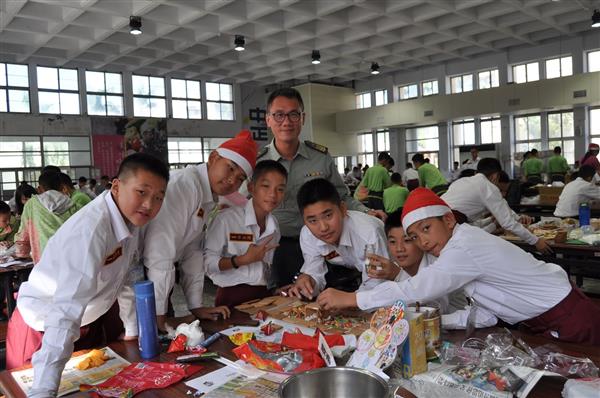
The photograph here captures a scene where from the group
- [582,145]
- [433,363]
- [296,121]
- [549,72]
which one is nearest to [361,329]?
[433,363]

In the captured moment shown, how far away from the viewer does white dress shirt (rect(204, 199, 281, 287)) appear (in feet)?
8.32

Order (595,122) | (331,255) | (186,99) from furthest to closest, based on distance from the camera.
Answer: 1. (186,99)
2. (595,122)
3. (331,255)

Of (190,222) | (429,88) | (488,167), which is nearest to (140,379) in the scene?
(190,222)

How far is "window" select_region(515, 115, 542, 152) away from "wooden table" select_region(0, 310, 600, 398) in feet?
48.1

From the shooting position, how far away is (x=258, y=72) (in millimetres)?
16328

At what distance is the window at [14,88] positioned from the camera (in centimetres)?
1380

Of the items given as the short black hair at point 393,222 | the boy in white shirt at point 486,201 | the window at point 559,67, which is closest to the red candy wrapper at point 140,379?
the short black hair at point 393,222

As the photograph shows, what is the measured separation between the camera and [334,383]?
4.21 ft

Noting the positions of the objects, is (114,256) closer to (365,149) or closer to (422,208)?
(422,208)

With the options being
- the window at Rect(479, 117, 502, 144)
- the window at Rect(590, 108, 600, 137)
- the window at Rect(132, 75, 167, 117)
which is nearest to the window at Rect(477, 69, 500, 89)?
the window at Rect(479, 117, 502, 144)

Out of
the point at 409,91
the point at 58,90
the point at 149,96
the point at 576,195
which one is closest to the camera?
the point at 576,195

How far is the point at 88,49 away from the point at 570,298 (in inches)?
536

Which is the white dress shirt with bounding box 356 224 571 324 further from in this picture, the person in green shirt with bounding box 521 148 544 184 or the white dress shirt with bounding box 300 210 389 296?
the person in green shirt with bounding box 521 148 544 184

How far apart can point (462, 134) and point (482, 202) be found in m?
12.6
